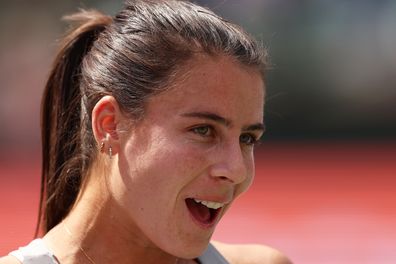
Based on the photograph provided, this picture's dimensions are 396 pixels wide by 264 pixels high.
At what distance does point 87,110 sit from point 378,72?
392 inches

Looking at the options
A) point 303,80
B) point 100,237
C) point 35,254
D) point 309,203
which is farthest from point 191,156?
point 303,80

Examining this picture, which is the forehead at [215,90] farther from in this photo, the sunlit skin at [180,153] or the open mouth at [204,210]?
the open mouth at [204,210]

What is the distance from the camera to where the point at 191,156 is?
7.84ft

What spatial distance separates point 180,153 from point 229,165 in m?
0.13

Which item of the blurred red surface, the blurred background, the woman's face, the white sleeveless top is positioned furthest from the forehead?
the blurred background

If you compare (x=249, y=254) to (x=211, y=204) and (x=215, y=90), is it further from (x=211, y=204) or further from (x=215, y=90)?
(x=215, y=90)

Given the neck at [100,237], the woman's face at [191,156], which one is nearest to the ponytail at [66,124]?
the neck at [100,237]

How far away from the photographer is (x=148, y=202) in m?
2.43

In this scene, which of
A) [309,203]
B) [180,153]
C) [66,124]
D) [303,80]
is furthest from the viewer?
[303,80]

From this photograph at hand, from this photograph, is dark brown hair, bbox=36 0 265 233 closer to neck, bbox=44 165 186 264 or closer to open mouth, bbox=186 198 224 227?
neck, bbox=44 165 186 264

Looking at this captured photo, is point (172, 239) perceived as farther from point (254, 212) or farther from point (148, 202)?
point (254, 212)

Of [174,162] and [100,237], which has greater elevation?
[174,162]

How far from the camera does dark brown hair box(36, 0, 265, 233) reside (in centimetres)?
250

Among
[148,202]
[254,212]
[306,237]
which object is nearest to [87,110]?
[148,202]
